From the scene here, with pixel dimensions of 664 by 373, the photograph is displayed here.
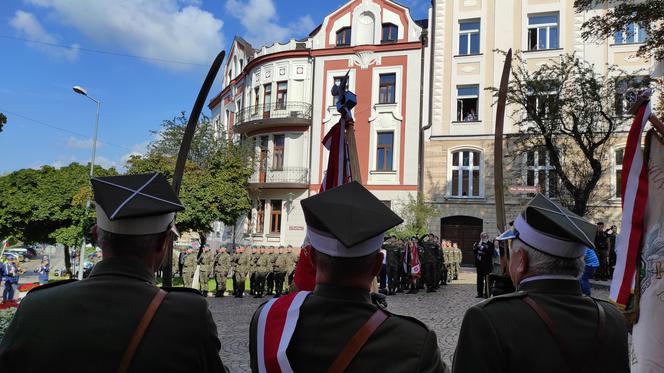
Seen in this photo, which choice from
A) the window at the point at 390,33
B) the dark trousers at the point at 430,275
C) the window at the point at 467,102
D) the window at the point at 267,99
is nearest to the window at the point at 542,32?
the window at the point at 467,102

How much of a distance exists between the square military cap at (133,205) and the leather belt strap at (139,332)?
0.31 meters

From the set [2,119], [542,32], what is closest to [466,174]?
[542,32]

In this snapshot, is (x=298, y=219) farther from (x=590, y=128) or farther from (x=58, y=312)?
(x=58, y=312)

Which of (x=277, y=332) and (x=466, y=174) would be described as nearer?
(x=277, y=332)

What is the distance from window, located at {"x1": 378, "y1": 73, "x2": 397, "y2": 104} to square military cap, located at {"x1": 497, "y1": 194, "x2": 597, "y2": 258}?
27788 mm

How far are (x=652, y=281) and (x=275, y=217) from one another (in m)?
29.3

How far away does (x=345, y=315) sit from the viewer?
1948 mm

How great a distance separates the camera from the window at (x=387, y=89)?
29781 mm

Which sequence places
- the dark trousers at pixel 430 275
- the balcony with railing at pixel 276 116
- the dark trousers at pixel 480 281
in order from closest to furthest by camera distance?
the dark trousers at pixel 480 281, the dark trousers at pixel 430 275, the balcony with railing at pixel 276 116

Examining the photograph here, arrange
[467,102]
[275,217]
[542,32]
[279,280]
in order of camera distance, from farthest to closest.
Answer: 1. [275,217]
2. [467,102]
3. [542,32]
4. [279,280]

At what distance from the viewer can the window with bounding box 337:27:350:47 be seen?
102 ft

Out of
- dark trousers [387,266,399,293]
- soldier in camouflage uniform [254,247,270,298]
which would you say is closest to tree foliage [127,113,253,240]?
soldier in camouflage uniform [254,247,270,298]

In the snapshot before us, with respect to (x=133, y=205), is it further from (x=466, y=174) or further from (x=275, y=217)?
(x=275, y=217)

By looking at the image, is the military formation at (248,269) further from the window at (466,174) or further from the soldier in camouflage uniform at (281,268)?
the window at (466,174)
